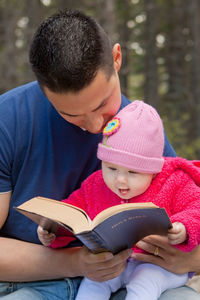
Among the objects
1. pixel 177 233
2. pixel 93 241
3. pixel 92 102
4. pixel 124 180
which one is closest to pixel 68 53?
pixel 92 102

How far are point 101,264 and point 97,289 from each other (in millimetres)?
252

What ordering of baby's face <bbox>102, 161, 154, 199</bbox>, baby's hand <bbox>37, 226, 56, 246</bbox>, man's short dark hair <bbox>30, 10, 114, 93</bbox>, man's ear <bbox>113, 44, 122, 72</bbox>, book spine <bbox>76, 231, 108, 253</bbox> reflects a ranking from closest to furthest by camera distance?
book spine <bbox>76, 231, 108, 253</bbox>, man's short dark hair <bbox>30, 10, 114, 93</bbox>, baby's hand <bbox>37, 226, 56, 246</bbox>, baby's face <bbox>102, 161, 154, 199</bbox>, man's ear <bbox>113, 44, 122, 72</bbox>

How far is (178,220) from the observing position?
193 cm

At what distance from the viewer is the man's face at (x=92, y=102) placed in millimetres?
1950

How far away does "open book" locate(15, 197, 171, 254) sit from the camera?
1.65 metres

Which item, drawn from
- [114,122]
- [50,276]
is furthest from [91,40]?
[50,276]

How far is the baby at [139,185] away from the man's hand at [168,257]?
0.12ft

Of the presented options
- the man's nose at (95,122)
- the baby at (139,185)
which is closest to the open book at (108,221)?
the baby at (139,185)

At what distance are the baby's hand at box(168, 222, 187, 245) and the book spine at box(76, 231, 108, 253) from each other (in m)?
0.29

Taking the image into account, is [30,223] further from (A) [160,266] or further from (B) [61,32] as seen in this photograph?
(B) [61,32]

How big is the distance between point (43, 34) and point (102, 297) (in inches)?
50.1

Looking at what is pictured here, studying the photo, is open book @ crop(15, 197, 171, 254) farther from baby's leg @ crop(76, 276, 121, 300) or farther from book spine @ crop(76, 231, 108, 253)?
baby's leg @ crop(76, 276, 121, 300)

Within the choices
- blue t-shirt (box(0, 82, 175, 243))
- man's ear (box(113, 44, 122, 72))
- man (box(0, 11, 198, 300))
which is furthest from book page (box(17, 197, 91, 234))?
man's ear (box(113, 44, 122, 72))

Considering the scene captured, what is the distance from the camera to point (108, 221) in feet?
5.41
